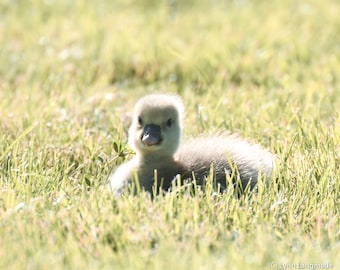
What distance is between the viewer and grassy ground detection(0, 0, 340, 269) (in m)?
3.92

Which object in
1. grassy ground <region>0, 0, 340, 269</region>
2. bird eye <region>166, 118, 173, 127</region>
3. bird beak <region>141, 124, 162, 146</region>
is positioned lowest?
grassy ground <region>0, 0, 340, 269</region>

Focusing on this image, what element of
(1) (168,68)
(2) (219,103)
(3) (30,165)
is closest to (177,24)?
(1) (168,68)

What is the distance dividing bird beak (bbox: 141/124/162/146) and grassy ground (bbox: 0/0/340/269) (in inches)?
11.2

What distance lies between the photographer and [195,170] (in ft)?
15.9

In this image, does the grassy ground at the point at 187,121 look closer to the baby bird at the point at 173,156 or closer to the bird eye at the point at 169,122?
the baby bird at the point at 173,156

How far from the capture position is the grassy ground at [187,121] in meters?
3.92

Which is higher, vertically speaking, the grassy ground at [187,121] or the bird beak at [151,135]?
the bird beak at [151,135]

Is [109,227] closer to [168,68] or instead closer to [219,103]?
[219,103]

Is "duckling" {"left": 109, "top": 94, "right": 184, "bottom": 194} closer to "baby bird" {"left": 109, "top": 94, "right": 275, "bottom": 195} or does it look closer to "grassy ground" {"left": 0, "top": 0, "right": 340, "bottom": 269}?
"baby bird" {"left": 109, "top": 94, "right": 275, "bottom": 195}

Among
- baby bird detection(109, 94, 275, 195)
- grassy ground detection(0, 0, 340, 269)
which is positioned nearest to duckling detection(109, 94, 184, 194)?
baby bird detection(109, 94, 275, 195)

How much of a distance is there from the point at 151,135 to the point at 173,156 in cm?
19

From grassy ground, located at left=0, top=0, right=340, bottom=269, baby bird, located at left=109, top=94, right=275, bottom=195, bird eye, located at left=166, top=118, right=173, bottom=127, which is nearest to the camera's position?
→ grassy ground, located at left=0, top=0, right=340, bottom=269

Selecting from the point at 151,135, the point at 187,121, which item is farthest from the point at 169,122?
the point at 187,121

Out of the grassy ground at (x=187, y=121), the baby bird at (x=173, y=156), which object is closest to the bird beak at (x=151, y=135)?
the baby bird at (x=173, y=156)
